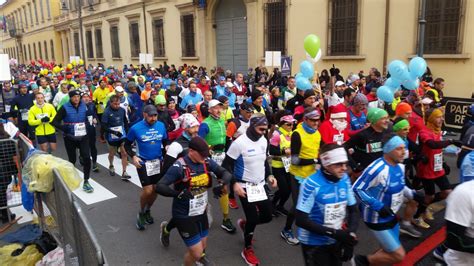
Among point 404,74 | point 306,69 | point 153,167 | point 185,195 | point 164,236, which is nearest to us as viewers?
point 185,195

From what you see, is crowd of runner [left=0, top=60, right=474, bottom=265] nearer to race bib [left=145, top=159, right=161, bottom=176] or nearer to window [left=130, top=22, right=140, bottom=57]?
race bib [left=145, top=159, right=161, bottom=176]

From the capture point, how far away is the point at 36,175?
4121 mm

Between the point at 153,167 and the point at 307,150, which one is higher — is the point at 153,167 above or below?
below

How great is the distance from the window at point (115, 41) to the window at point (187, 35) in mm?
11776

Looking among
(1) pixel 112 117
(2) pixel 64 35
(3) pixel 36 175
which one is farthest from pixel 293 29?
(2) pixel 64 35

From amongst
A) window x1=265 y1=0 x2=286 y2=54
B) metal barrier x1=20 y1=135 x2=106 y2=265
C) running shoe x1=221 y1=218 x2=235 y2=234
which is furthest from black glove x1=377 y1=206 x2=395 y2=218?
window x1=265 y1=0 x2=286 y2=54

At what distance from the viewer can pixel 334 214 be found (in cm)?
350

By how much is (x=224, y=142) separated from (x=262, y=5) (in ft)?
49.5

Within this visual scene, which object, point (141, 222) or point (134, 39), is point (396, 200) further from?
point (134, 39)

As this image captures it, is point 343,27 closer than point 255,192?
No

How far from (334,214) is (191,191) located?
4.93 feet

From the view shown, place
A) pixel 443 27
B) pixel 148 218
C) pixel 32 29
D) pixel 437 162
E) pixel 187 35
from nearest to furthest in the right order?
pixel 437 162 → pixel 148 218 → pixel 443 27 → pixel 187 35 → pixel 32 29

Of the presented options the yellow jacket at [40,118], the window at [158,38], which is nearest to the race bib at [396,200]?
the yellow jacket at [40,118]

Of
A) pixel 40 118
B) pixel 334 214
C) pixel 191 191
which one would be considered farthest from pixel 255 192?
pixel 40 118
